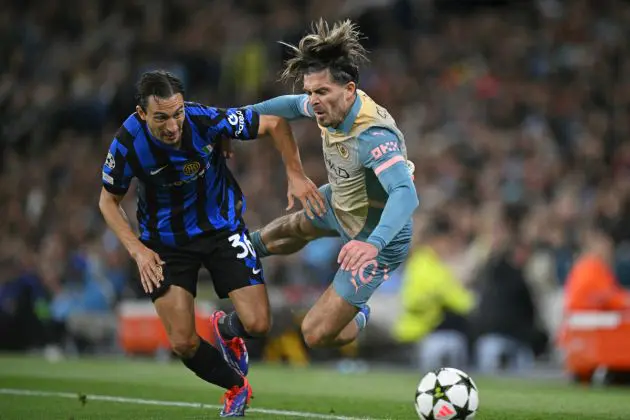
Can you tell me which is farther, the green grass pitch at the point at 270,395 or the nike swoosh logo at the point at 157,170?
the green grass pitch at the point at 270,395

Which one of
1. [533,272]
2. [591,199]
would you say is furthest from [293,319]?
[591,199]

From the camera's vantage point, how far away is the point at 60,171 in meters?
21.7

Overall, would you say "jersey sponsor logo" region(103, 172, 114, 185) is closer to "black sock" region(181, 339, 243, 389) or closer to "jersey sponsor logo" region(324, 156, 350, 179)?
"black sock" region(181, 339, 243, 389)

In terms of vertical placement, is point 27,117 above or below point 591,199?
above

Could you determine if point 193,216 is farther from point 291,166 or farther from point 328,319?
point 328,319

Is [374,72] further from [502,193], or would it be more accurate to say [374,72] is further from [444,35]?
[502,193]

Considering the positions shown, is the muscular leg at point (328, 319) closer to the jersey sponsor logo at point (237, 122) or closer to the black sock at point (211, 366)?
the black sock at point (211, 366)

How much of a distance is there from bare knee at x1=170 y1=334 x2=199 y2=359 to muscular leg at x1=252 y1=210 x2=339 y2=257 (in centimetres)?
115

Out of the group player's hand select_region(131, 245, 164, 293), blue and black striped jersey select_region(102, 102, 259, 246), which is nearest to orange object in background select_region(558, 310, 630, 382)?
blue and black striped jersey select_region(102, 102, 259, 246)

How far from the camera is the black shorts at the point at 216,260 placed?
8914mm

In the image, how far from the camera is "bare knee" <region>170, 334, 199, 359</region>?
8.65 m

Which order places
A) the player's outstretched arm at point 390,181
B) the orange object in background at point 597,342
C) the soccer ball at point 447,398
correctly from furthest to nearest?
the orange object in background at point 597,342, the soccer ball at point 447,398, the player's outstretched arm at point 390,181

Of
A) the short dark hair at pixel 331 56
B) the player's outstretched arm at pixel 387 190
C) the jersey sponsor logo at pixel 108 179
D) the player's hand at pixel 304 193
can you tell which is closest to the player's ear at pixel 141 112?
the jersey sponsor logo at pixel 108 179

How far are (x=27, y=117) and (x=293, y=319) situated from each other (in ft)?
26.8
